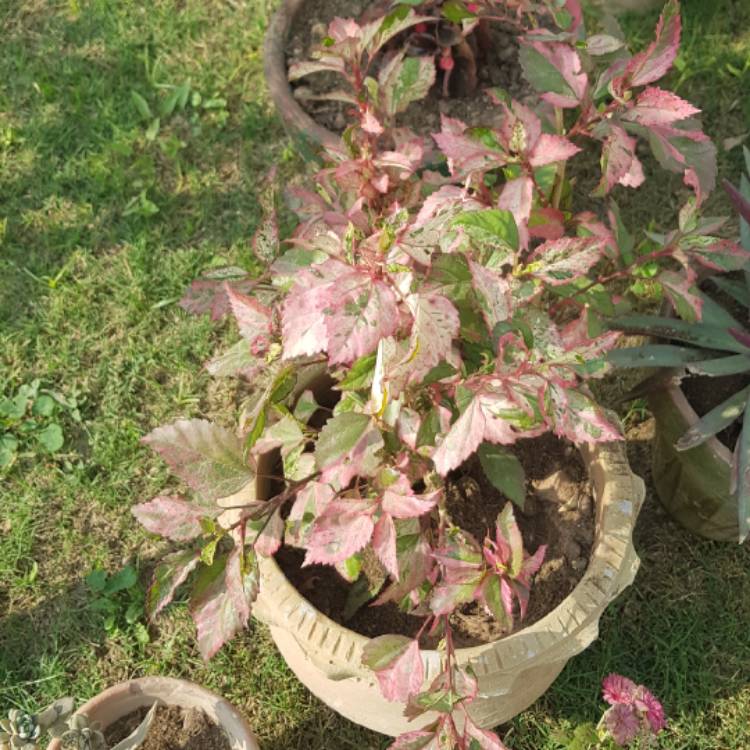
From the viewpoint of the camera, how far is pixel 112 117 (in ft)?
10.2

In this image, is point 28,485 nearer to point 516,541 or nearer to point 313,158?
point 313,158

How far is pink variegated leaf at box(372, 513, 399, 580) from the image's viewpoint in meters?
1.31

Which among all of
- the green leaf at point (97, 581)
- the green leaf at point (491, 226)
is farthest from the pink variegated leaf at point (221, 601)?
the green leaf at point (97, 581)

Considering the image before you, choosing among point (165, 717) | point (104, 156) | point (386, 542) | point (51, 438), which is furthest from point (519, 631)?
point (104, 156)

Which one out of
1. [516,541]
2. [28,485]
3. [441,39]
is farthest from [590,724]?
[441,39]

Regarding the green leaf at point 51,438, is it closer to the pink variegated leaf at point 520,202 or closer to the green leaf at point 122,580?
the green leaf at point 122,580

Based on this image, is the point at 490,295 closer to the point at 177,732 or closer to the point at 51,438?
the point at 177,732

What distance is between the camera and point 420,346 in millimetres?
1164

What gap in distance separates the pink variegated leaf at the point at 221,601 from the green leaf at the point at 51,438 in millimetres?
1358

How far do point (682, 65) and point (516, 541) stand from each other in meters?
2.31

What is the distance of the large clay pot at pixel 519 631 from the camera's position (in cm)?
156

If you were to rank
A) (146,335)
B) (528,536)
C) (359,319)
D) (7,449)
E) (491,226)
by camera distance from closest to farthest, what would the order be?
(359,319) < (491,226) < (528,536) < (7,449) < (146,335)

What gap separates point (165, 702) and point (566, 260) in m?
1.30

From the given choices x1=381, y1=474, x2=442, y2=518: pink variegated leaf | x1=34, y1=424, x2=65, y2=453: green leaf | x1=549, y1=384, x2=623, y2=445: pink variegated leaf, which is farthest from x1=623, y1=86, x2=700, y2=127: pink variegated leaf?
x1=34, y1=424, x2=65, y2=453: green leaf
